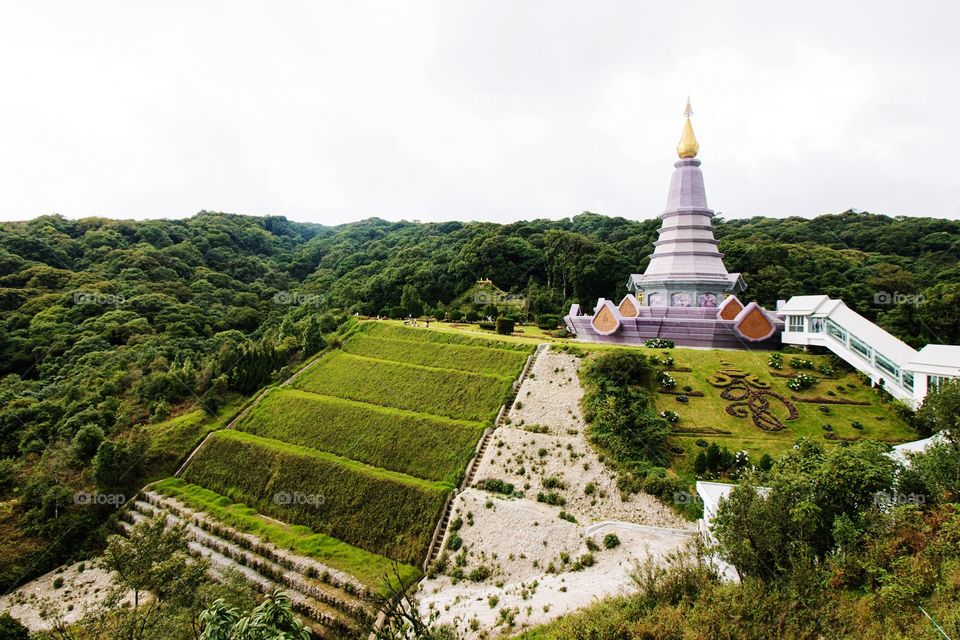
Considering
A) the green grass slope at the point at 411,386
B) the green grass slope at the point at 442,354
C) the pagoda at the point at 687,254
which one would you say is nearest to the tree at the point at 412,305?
the green grass slope at the point at 442,354

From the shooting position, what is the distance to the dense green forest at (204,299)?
23.2 m

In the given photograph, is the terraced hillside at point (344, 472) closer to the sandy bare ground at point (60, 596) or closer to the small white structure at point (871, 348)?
the sandy bare ground at point (60, 596)

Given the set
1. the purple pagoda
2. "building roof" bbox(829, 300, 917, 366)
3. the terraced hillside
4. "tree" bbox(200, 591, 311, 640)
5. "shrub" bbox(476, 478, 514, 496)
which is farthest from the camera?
the purple pagoda

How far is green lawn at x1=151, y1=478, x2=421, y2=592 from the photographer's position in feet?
52.9

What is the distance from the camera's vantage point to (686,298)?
99.7 ft

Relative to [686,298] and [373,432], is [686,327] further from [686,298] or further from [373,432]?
[373,432]

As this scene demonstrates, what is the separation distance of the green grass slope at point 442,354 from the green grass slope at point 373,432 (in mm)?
4769

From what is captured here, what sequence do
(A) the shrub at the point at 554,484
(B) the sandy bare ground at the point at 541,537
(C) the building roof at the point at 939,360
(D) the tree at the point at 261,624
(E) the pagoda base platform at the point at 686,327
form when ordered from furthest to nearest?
(E) the pagoda base platform at the point at 686,327 < (A) the shrub at the point at 554,484 < (C) the building roof at the point at 939,360 < (B) the sandy bare ground at the point at 541,537 < (D) the tree at the point at 261,624

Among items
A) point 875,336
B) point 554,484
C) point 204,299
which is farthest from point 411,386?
point 204,299

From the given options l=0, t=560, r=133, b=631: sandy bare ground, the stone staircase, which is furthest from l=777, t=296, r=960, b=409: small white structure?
l=0, t=560, r=133, b=631: sandy bare ground

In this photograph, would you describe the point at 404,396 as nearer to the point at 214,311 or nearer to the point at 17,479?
the point at 17,479

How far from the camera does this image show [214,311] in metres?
47.9

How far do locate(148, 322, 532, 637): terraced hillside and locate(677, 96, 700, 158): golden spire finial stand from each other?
60.8ft

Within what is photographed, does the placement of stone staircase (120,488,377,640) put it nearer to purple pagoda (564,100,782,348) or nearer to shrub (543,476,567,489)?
shrub (543,476,567,489)
